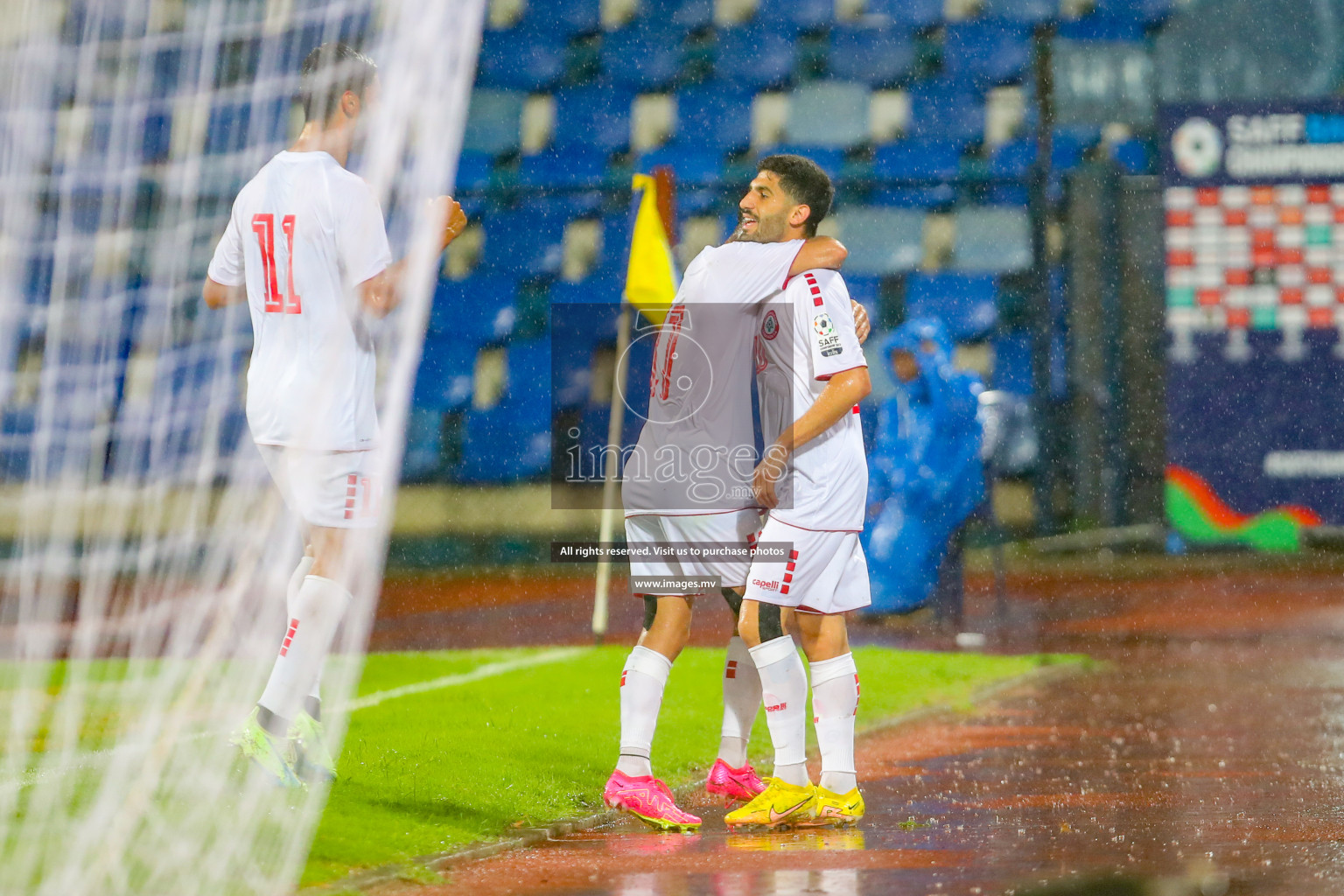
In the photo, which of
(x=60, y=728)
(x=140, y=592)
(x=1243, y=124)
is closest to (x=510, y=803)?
(x=60, y=728)

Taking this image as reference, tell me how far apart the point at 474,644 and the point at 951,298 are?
25.8ft

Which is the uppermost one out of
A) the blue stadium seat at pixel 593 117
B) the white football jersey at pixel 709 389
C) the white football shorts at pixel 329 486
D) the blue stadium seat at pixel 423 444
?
the blue stadium seat at pixel 593 117

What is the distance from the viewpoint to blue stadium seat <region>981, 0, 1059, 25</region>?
17750mm

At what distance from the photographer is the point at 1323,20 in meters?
16.5

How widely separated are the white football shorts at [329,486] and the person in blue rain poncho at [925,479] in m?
6.19

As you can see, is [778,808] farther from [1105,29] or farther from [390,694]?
[1105,29]

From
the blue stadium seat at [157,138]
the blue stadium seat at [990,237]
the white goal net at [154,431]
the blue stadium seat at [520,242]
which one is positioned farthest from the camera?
the blue stadium seat at [520,242]

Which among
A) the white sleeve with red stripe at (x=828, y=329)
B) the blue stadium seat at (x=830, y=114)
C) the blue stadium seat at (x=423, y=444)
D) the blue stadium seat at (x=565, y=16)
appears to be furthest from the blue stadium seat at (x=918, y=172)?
the white sleeve with red stripe at (x=828, y=329)

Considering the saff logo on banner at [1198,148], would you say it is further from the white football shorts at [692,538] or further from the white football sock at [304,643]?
the white football sock at [304,643]

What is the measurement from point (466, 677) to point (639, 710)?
12.7 feet

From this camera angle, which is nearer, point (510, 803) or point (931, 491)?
point (510, 803)

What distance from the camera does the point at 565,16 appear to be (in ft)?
60.2

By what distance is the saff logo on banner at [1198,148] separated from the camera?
1459cm

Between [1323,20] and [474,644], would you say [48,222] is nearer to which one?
[474,644]
